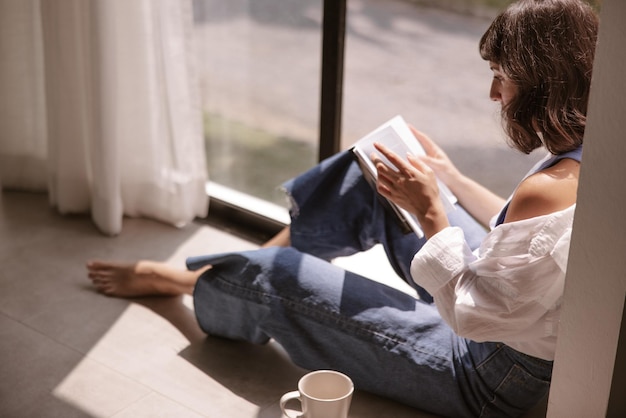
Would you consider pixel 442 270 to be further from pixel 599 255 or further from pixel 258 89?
pixel 258 89

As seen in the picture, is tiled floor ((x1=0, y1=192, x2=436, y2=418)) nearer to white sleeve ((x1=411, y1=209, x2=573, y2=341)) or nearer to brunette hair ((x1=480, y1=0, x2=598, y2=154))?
white sleeve ((x1=411, y1=209, x2=573, y2=341))

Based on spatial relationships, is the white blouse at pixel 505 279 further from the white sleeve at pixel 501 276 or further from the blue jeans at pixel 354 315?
the blue jeans at pixel 354 315

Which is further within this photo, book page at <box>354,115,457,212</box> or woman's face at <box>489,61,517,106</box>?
book page at <box>354,115,457,212</box>

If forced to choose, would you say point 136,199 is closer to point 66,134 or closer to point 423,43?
point 66,134

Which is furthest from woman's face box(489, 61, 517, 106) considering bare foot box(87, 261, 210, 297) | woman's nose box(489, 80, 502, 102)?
bare foot box(87, 261, 210, 297)

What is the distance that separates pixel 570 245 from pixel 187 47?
4.27ft

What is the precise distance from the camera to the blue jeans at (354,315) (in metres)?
1.59

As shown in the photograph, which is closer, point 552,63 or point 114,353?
point 552,63

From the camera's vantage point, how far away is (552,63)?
1359 millimetres

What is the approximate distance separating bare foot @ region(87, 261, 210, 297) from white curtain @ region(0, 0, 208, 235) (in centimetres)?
29

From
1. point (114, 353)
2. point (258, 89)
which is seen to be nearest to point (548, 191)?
point (114, 353)

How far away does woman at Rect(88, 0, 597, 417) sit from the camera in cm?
136

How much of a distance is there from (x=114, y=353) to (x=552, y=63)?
3.50 feet

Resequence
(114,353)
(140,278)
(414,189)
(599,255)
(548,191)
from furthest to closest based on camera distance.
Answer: (140,278) → (114,353) → (414,189) → (548,191) → (599,255)
